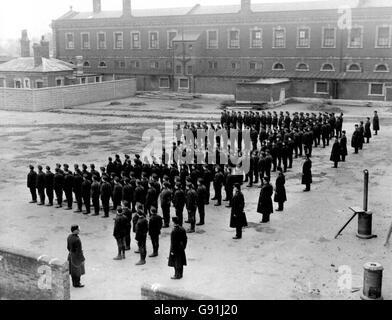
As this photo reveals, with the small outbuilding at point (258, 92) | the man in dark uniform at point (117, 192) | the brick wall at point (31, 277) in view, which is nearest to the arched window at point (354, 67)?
the small outbuilding at point (258, 92)

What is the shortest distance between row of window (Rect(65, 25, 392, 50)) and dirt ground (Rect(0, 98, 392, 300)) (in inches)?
841

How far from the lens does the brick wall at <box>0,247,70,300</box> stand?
993 cm

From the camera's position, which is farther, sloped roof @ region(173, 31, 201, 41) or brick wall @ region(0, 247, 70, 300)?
sloped roof @ region(173, 31, 201, 41)

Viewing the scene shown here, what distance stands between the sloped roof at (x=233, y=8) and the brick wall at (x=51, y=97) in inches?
511

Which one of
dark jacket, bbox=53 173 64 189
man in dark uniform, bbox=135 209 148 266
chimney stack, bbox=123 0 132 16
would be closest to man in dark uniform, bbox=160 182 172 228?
man in dark uniform, bbox=135 209 148 266

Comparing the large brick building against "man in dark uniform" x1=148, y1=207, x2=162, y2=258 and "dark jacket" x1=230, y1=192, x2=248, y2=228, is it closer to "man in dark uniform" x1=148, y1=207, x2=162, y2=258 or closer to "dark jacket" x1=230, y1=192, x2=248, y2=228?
"dark jacket" x1=230, y1=192, x2=248, y2=228

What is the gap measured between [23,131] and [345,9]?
2898 centimetres

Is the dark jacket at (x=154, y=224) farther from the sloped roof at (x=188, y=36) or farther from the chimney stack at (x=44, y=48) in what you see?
the sloped roof at (x=188, y=36)

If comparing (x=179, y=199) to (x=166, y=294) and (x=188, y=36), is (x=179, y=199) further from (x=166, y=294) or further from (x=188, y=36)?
(x=188, y=36)

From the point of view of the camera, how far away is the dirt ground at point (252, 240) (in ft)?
35.5

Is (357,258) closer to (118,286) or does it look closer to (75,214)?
(118,286)

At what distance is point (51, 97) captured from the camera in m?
41.1

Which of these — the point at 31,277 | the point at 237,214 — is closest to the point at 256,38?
the point at 237,214

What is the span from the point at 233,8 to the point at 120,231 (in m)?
43.5
